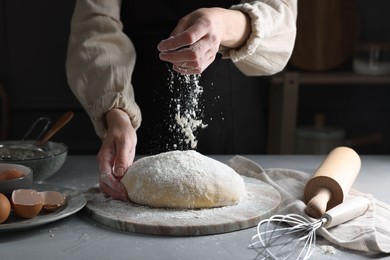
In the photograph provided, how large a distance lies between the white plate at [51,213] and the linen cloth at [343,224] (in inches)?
12.7

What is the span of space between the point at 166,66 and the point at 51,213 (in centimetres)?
59

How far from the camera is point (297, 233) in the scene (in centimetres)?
101

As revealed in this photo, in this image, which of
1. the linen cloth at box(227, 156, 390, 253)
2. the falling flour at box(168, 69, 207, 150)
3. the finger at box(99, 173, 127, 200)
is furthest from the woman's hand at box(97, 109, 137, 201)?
the linen cloth at box(227, 156, 390, 253)

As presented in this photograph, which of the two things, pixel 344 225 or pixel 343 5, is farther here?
pixel 343 5

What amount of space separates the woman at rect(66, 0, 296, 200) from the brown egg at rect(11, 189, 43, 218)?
0.15 meters

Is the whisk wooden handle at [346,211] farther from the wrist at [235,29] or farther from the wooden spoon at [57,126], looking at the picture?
the wooden spoon at [57,126]

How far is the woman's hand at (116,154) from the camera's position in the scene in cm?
113

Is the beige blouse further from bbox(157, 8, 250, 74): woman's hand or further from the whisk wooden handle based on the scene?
the whisk wooden handle

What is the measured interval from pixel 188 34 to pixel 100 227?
1.04 ft

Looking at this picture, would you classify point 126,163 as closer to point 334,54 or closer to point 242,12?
point 242,12

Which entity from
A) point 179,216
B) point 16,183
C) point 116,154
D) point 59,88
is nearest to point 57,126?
point 116,154

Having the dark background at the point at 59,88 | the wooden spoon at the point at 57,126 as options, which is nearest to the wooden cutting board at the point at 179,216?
the wooden spoon at the point at 57,126

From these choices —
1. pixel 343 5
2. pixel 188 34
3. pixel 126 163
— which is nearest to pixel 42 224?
pixel 126 163

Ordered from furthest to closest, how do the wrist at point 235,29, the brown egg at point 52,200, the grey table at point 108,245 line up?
1. the wrist at point 235,29
2. the brown egg at point 52,200
3. the grey table at point 108,245
